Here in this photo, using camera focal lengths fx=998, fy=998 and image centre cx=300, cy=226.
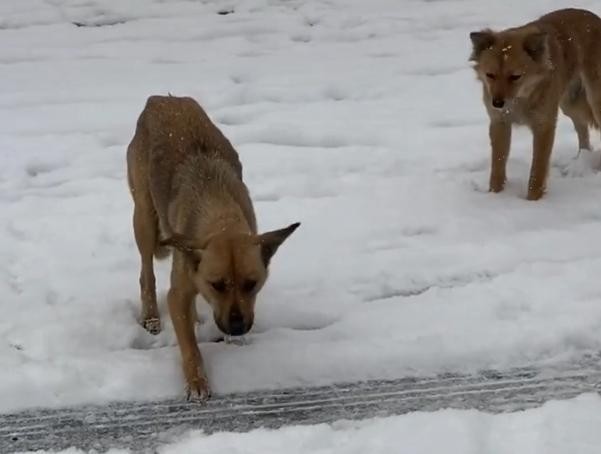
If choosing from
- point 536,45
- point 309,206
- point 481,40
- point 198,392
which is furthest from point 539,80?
point 198,392

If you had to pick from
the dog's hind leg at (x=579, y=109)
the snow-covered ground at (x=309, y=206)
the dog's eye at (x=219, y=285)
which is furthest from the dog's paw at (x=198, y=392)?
the dog's hind leg at (x=579, y=109)

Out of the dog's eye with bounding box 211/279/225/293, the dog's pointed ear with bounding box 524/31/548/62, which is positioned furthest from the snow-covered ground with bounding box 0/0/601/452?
the dog's pointed ear with bounding box 524/31/548/62

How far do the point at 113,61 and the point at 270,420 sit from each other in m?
6.50

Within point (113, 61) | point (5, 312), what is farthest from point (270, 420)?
point (113, 61)

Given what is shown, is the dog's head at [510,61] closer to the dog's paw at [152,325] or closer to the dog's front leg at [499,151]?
the dog's front leg at [499,151]

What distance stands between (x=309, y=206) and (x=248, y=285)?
237 cm

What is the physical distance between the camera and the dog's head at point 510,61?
7047 mm

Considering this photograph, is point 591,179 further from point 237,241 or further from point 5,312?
point 5,312

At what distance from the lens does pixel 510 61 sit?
7.04 metres

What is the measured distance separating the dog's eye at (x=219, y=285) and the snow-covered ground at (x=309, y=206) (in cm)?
63

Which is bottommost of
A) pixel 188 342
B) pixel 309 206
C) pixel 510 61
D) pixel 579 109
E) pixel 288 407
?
pixel 288 407

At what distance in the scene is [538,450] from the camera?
452 cm

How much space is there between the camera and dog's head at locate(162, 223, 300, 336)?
4.89 meters

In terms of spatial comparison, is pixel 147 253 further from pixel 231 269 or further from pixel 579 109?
pixel 579 109
